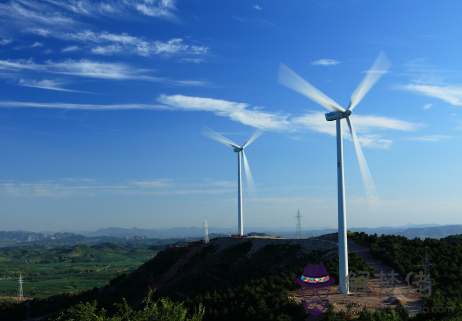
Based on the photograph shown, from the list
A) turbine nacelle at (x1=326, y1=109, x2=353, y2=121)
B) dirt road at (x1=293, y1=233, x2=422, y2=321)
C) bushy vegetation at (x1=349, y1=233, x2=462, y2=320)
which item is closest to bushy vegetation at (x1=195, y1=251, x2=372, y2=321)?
dirt road at (x1=293, y1=233, x2=422, y2=321)

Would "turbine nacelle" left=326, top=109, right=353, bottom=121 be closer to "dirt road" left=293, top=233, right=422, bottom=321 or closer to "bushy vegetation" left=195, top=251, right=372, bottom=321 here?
"dirt road" left=293, top=233, right=422, bottom=321

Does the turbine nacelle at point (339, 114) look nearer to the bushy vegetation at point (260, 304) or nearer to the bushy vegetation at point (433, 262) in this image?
the bushy vegetation at point (433, 262)

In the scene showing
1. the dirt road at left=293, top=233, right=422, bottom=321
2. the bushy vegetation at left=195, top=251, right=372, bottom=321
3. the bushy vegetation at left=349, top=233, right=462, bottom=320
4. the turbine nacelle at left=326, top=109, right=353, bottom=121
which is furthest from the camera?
the turbine nacelle at left=326, top=109, right=353, bottom=121

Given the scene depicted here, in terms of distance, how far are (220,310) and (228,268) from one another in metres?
30.0

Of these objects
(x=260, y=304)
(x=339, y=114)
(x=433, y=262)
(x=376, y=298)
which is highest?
(x=339, y=114)

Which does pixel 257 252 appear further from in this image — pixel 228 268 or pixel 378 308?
pixel 378 308

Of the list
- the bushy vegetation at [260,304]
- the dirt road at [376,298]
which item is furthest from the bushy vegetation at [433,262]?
the bushy vegetation at [260,304]

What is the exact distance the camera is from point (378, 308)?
33.5 metres

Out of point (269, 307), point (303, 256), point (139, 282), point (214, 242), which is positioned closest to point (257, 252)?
point (303, 256)

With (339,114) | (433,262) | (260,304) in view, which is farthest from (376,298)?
(339,114)

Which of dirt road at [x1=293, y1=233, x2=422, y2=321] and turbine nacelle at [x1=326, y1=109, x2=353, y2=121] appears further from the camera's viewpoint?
turbine nacelle at [x1=326, y1=109, x2=353, y2=121]

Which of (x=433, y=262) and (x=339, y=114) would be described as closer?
(x=339, y=114)

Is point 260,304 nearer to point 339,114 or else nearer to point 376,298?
point 376,298

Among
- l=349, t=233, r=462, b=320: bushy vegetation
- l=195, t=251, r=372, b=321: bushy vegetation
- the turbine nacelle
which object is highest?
the turbine nacelle
